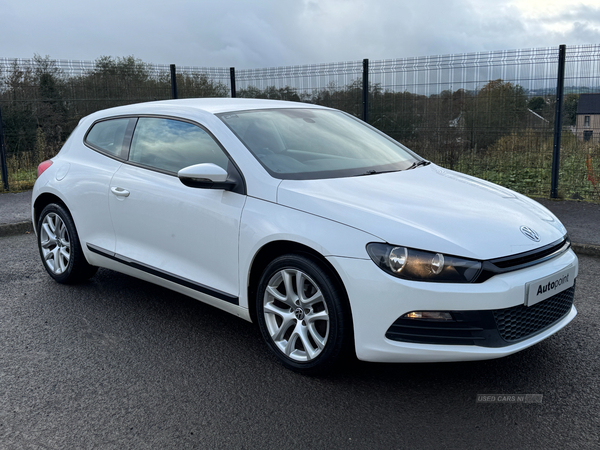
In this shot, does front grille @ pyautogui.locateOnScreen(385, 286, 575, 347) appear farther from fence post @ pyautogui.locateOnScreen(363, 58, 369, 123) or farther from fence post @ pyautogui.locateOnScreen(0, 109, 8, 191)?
fence post @ pyautogui.locateOnScreen(0, 109, 8, 191)

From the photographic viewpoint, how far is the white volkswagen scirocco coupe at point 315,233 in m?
2.93

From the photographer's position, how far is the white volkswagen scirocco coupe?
2.93 meters

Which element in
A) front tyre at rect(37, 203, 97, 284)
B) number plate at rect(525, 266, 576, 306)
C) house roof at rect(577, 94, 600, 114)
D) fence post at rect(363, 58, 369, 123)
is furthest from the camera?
fence post at rect(363, 58, 369, 123)

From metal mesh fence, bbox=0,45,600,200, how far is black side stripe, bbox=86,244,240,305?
687 cm

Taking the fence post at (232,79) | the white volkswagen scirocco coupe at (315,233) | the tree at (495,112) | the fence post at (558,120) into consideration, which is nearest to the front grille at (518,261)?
the white volkswagen scirocco coupe at (315,233)

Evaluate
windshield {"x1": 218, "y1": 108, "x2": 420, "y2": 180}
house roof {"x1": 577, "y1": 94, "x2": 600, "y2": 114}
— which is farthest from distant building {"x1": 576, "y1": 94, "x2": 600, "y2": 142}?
windshield {"x1": 218, "y1": 108, "x2": 420, "y2": 180}

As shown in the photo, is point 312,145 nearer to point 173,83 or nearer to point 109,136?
point 109,136

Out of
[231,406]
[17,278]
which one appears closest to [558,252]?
[231,406]

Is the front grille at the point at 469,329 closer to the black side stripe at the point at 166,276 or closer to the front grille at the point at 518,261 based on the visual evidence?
the front grille at the point at 518,261

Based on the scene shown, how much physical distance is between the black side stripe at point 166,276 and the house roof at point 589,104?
23.1 ft

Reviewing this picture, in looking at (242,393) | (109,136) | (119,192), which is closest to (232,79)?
(109,136)

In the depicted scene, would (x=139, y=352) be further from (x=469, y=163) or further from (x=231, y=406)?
(x=469, y=163)

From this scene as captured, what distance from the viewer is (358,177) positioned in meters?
3.77

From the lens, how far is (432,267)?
9.53 feet
